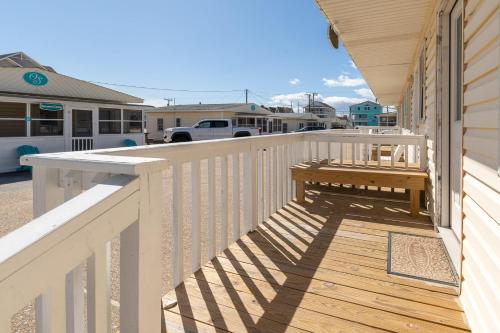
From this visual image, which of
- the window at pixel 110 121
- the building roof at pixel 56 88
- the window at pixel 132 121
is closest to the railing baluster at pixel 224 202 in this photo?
the building roof at pixel 56 88

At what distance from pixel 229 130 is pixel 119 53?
24.8 meters

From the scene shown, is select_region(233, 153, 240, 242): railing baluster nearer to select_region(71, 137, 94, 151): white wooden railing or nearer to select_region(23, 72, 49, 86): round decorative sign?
select_region(23, 72, 49, 86): round decorative sign

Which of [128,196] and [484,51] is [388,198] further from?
[128,196]

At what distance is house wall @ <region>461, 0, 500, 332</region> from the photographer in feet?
4.58

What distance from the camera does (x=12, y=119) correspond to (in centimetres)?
1104

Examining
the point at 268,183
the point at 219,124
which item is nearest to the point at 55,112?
the point at 219,124

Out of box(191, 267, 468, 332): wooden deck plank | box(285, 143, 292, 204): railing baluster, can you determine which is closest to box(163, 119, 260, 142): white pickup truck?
box(285, 143, 292, 204): railing baluster

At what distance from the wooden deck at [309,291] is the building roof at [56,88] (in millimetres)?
11283

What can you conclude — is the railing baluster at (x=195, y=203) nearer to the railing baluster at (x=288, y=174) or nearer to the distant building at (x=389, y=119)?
the railing baluster at (x=288, y=174)

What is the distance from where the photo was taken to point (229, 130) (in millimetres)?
19297

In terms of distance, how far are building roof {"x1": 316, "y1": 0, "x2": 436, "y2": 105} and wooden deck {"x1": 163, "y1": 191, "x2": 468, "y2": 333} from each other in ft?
7.48

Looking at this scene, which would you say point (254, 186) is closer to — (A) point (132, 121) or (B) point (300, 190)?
(B) point (300, 190)

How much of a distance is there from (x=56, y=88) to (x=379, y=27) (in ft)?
39.1

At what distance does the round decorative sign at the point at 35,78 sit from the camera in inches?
439
